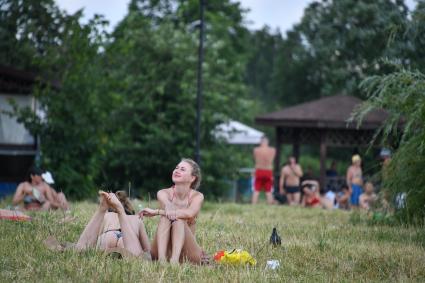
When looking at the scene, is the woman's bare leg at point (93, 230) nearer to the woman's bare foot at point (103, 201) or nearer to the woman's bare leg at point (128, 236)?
the woman's bare foot at point (103, 201)

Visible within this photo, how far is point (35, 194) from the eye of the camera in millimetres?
17906

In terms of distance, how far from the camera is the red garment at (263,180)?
26.7m

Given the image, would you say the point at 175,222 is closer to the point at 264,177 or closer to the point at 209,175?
the point at 264,177

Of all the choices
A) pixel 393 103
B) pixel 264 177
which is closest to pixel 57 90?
pixel 264 177

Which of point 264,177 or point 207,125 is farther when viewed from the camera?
point 207,125

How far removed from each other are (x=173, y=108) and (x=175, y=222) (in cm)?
2680

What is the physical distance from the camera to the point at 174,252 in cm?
954

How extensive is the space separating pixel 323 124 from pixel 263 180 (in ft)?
17.9

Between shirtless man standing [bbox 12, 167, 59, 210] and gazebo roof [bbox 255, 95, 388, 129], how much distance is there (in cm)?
1420

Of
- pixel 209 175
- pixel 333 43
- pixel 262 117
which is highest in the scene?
pixel 333 43

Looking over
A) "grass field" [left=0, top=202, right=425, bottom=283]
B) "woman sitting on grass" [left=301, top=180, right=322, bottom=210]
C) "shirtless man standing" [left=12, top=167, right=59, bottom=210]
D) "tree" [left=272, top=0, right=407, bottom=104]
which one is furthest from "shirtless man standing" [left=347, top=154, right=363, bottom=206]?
"grass field" [left=0, top=202, right=425, bottom=283]

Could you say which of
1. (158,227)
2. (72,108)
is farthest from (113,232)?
(72,108)

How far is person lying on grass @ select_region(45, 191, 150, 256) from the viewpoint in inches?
384

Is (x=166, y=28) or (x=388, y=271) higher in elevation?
(x=166, y=28)
